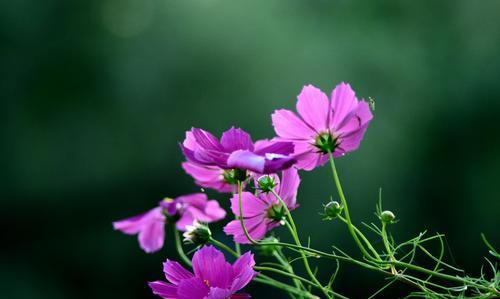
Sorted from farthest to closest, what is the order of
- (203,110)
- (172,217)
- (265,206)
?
1. (203,110)
2. (172,217)
3. (265,206)

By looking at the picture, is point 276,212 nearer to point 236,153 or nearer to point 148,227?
point 236,153

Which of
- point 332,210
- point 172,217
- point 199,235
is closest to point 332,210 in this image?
point 332,210

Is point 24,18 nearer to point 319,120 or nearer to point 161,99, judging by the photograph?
point 161,99

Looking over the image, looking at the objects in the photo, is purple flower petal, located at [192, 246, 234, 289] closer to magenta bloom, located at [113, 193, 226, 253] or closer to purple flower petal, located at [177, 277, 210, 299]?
purple flower petal, located at [177, 277, 210, 299]

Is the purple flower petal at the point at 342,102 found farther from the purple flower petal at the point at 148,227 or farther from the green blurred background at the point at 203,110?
the green blurred background at the point at 203,110

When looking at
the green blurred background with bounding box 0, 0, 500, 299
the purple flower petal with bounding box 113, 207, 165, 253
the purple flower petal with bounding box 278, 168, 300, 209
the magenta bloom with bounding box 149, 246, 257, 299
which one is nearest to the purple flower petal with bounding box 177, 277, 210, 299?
the magenta bloom with bounding box 149, 246, 257, 299

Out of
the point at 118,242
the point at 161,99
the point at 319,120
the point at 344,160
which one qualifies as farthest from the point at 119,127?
the point at 319,120

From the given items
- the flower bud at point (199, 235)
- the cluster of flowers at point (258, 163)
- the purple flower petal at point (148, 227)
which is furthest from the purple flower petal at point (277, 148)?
the purple flower petal at point (148, 227)
